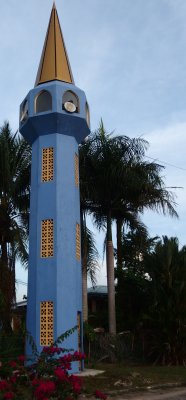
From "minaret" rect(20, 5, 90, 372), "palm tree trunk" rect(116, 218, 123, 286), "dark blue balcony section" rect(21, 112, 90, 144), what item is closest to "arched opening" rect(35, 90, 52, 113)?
"minaret" rect(20, 5, 90, 372)

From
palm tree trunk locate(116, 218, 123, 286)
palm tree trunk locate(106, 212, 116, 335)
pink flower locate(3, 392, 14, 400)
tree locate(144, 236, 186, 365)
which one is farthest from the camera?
palm tree trunk locate(116, 218, 123, 286)

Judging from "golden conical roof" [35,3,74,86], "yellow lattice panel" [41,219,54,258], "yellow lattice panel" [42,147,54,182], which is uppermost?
"golden conical roof" [35,3,74,86]

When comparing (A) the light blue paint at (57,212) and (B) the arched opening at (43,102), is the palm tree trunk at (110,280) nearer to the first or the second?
(A) the light blue paint at (57,212)

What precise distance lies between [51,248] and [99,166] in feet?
23.0

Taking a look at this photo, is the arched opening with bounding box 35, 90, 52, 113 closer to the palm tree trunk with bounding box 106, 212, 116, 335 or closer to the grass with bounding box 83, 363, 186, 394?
the palm tree trunk with bounding box 106, 212, 116, 335

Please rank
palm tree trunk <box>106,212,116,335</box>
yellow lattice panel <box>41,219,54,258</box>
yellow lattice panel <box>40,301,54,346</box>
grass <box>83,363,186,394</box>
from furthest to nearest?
palm tree trunk <box>106,212,116,335</box>
yellow lattice panel <box>41,219,54,258</box>
yellow lattice panel <box>40,301,54,346</box>
grass <box>83,363,186,394</box>

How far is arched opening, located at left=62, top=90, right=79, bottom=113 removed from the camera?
1580cm

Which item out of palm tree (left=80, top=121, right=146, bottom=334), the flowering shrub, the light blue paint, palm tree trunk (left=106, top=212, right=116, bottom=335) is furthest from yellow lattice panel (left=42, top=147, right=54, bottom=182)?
the flowering shrub

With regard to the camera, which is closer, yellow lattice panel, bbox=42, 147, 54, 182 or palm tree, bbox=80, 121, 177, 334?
yellow lattice panel, bbox=42, 147, 54, 182

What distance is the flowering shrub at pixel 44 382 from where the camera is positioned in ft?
17.4

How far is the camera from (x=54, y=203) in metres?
15.2

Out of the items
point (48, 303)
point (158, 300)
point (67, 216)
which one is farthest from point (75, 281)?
point (158, 300)

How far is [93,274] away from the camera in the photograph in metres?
21.6

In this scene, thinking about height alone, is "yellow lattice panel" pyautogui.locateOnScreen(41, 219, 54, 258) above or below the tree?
above
